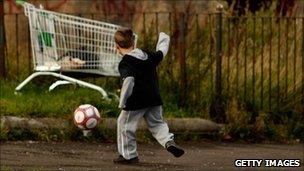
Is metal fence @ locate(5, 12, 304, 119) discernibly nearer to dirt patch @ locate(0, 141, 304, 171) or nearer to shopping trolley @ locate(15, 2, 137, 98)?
shopping trolley @ locate(15, 2, 137, 98)

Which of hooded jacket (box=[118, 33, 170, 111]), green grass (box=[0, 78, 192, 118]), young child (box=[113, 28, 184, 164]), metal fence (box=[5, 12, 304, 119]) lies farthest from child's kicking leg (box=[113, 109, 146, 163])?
metal fence (box=[5, 12, 304, 119])

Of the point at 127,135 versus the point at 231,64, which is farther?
the point at 231,64

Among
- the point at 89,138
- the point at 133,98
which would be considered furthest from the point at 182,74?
the point at 133,98

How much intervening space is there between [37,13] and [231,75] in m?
2.58

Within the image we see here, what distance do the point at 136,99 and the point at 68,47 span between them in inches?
101

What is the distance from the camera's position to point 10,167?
22.9 ft

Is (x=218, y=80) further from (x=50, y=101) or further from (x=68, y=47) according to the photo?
(x=50, y=101)

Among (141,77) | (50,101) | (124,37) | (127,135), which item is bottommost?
(50,101)

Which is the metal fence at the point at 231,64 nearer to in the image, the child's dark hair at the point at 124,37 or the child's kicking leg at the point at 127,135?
the child's kicking leg at the point at 127,135

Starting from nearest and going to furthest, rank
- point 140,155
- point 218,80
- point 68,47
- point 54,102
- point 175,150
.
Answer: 1. point 175,150
2. point 140,155
3. point 54,102
4. point 218,80
5. point 68,47

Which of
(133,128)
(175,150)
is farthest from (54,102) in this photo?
(175,150)

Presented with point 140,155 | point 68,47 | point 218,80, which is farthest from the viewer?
point 68,47

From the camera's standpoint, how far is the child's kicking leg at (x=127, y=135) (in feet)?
23.7

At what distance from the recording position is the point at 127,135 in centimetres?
723
